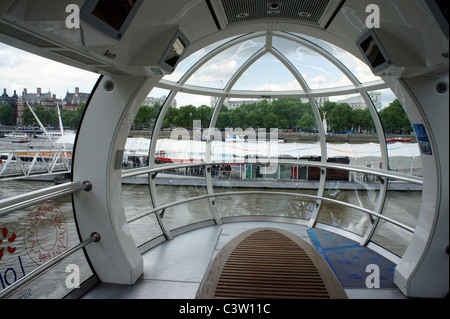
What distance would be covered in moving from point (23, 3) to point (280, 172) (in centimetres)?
609

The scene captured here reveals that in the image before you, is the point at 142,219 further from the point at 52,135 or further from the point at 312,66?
the point at 312,66

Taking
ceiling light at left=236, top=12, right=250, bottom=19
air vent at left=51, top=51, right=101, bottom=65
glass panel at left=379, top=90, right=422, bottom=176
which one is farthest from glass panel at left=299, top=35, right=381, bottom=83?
air vent at left=51, top=51, right=101, bottom=65

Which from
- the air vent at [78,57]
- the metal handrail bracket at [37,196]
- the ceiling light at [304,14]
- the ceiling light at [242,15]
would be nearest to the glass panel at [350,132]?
the ceiling light at [304,14]

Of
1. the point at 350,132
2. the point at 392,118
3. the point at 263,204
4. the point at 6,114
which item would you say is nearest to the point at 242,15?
the point at 6,114

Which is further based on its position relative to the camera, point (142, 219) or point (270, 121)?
point (270, 121)

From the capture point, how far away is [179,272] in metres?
4.10

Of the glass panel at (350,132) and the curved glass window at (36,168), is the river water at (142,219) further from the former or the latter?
the glass panel at (350,132)

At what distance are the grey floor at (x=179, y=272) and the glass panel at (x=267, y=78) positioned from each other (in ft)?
11.1

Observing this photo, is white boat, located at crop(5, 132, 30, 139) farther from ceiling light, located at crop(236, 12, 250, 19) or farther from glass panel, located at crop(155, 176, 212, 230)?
glass panel, located at crop(155, 176, 212, 230)

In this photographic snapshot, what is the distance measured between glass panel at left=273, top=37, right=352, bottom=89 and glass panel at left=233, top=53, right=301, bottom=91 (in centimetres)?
31

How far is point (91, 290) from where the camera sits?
11.1ft

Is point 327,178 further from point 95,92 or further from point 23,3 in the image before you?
point 23,3

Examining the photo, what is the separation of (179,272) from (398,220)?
4152 millimetres
